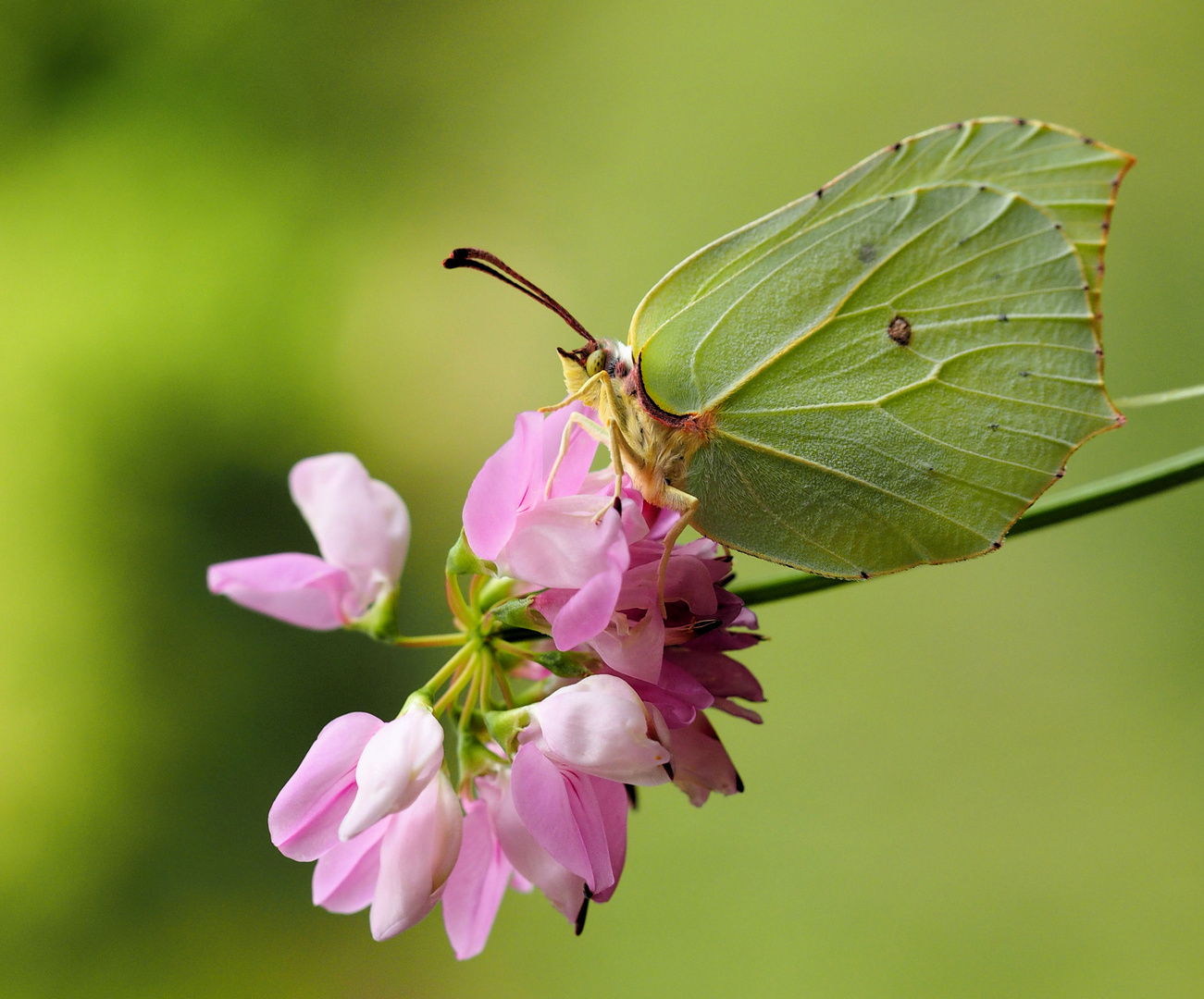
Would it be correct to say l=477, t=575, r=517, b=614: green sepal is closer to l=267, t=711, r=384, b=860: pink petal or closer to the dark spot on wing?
l=267, t=711, r=384, b=860: pink petal

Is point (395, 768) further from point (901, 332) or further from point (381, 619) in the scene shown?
point (901, 332)

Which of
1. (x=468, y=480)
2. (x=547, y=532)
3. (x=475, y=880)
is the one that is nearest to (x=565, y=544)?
(x=547, y=532)

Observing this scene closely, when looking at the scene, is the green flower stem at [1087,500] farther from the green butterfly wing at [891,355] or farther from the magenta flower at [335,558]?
the magenta flower at [335,558]

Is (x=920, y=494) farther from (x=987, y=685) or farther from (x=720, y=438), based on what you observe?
(x=987, y=685)

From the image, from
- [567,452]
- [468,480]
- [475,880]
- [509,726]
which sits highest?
[567,452]

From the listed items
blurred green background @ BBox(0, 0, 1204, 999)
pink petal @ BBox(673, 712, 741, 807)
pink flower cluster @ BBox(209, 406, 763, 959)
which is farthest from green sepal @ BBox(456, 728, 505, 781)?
blurred green background @ BBox(0, 0, 1204, 999)
